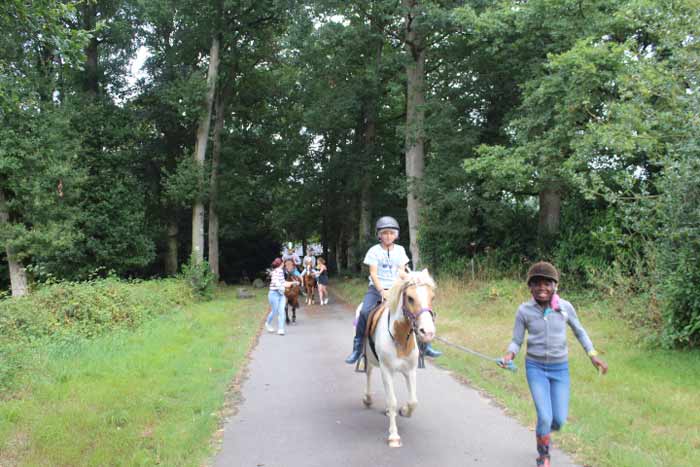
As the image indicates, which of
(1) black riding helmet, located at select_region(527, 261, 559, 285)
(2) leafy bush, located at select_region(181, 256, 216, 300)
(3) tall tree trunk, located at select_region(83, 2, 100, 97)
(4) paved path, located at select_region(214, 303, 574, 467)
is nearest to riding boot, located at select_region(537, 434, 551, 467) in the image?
(4) paved path, located at select_region(214, 303, 574, 467)

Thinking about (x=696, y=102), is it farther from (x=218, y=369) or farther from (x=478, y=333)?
(x=218, y=369)

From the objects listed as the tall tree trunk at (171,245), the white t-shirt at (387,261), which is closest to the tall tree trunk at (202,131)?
the tall tree trunk at (171,245)

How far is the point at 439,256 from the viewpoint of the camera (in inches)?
866

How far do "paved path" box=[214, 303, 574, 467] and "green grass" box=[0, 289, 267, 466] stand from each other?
0.52 m

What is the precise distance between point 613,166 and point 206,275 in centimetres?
1718

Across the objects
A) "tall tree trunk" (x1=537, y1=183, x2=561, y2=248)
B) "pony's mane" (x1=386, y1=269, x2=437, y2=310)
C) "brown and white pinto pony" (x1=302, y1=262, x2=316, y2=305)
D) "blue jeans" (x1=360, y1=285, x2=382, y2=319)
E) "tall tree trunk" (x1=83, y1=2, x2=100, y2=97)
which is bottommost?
"brown and white pinto pony" (x1=302, y1=262, x2=316, y2=305)

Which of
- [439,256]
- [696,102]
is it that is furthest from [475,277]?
[696,102]

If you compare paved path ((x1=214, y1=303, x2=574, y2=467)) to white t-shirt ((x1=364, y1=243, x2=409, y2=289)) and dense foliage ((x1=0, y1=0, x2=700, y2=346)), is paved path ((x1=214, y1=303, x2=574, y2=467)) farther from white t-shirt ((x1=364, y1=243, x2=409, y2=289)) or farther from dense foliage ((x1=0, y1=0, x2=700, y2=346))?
dense foliage ((x1=0, y1=0, x2=700, y2=346))

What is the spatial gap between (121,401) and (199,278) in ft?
54.7

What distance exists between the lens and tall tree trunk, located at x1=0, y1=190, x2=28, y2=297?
894 inches

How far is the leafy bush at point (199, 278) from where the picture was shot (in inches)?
916

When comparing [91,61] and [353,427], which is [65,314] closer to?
[353,427]

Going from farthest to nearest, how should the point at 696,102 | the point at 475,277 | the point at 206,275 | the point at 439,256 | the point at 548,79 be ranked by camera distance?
the point at 206,275 < the point at 439,256 < the point at 475,277 < the point at 548,79 < the point at 696,102

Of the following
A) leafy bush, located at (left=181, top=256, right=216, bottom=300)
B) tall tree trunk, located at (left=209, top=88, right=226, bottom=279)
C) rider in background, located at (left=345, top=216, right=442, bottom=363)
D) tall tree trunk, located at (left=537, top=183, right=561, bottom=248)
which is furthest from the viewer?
tall tree trunk, located at (left=209, top=88, right=226, bottom=279)
